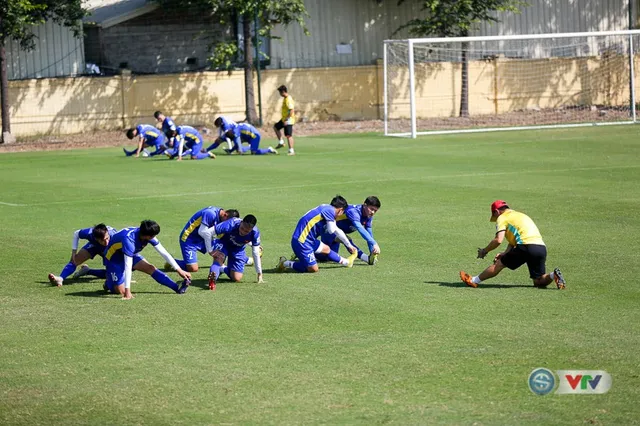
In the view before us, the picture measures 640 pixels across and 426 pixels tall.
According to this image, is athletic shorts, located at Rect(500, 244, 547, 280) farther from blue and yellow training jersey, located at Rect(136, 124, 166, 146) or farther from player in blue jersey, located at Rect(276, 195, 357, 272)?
blue and yellow training jersey, located at Rect(136, 124, 166, 146)

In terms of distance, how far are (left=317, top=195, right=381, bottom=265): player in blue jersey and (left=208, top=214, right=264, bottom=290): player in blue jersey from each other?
162 centimetres

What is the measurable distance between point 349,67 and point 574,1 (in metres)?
12.9

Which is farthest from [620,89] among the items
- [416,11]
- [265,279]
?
[265,279]

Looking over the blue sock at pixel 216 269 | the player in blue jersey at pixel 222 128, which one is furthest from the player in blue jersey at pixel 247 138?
the blue sock at pixel 216 269

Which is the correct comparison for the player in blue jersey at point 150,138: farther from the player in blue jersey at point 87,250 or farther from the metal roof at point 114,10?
the player in blue jersey at point 87,250

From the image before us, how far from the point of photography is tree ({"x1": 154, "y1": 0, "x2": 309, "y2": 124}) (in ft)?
137

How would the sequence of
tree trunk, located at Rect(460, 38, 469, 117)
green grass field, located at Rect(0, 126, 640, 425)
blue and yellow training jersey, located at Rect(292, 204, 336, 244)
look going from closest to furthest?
1. green grass field, located at Rect(0, 126, 640, 425)
2. blue and yellow training jersey, located at Rect(292, 204, 336, 244)
3. tree trunk, located at Rect(460, 38, 469, 117)

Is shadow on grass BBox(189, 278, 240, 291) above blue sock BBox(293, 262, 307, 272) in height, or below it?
below

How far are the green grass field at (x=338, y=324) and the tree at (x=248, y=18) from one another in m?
19.5

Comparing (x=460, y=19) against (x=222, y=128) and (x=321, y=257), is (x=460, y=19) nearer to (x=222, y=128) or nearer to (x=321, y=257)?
(x=222, y=128)

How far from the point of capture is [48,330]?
463 inches

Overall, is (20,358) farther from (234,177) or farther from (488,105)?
(488,105)

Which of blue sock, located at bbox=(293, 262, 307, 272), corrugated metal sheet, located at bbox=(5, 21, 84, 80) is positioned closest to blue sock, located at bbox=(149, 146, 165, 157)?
corrugated metal sheet, located at bbox=(5, 21, 84, 80)

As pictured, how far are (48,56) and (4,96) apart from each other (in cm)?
469
